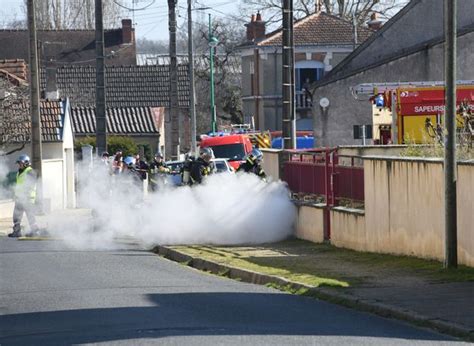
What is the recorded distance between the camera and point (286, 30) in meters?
28.7

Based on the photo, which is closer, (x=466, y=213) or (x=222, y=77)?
(x=466, y=213)

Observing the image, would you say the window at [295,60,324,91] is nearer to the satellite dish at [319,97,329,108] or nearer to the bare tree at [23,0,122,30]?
the satellite dish at [319,97,329,108]

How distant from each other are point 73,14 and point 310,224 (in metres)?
80.4

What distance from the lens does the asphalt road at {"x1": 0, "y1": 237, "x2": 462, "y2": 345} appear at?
38.2ft

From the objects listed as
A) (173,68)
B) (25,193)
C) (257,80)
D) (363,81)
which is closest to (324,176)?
(25,193)

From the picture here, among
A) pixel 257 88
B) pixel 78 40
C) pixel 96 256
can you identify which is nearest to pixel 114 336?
Result: pixel 96 256

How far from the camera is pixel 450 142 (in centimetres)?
1719

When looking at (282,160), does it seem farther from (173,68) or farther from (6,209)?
(173,68)

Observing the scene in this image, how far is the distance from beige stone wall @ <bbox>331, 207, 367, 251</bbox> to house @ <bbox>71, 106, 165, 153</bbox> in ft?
135

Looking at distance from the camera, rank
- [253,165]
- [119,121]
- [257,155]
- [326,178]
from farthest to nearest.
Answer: [119,121], [257,155], [253,165], [326,178]

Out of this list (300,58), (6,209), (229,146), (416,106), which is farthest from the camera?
(300,58)

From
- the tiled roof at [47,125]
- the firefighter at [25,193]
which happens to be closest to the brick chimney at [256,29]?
the tiled roof at [47,125]

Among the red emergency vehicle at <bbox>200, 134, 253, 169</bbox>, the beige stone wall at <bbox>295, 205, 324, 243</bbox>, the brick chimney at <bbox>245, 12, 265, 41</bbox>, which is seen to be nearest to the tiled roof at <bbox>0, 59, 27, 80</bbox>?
the brick chimney at <bbox>245, 12, 265, 41</bbox>

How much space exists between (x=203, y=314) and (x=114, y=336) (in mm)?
1987
